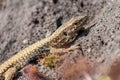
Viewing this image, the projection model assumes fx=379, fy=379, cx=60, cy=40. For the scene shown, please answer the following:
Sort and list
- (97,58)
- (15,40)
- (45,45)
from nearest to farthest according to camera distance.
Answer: (97,58), (45,45), (15,40)

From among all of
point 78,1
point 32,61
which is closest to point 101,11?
point 78,1

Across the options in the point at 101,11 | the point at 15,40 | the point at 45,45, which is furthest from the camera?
the point at 15,40

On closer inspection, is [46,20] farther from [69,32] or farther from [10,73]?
[10,73]

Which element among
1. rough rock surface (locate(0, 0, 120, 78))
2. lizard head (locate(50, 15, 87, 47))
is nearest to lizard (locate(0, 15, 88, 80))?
lizard head (locate(50, 15, 87, 47))

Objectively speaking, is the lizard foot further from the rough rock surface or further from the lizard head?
the lizard head

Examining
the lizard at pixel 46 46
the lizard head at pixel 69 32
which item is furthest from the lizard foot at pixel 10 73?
the lizard head at pixel 69 32

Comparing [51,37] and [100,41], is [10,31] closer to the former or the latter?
[51,37]
